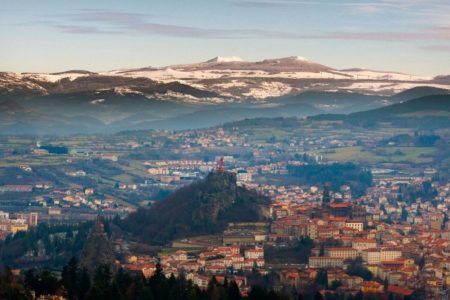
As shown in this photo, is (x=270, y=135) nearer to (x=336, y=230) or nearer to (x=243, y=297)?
(x=336, y=230)

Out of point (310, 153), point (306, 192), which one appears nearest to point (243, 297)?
point (306, 192)

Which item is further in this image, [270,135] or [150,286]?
[270,135]

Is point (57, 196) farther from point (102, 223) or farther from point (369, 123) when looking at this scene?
point (369, 123)

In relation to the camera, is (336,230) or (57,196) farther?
(57,196)

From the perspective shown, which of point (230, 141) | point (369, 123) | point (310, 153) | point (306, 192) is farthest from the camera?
point (369, 123)

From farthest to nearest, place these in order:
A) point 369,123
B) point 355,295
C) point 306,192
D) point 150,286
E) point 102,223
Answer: point 369,123, point 306,192, point 102,223, point 355,295, point 150,286

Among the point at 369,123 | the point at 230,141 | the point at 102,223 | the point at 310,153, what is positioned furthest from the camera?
the point at 369,123

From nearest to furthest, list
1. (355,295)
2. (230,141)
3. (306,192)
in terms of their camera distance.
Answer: (355,295) → (306,192) → (230,141)

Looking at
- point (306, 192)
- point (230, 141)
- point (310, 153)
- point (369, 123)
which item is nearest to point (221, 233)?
point (306, 192)

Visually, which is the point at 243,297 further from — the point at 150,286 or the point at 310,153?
the point at 310,153
